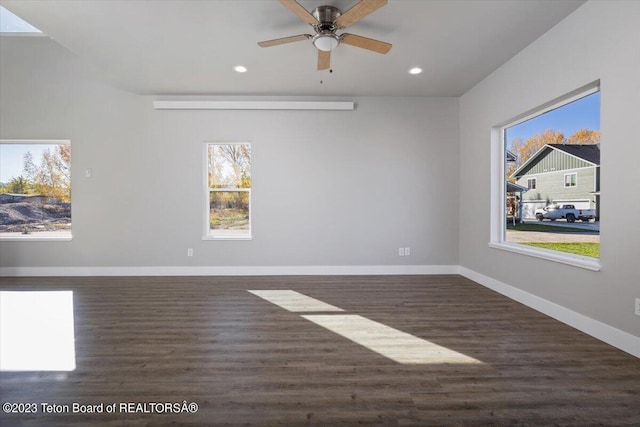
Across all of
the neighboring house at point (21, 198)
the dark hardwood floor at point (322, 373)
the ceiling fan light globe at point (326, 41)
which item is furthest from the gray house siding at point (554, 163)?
the neighboring house at point (21, 198)

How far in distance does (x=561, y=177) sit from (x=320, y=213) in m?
3.05

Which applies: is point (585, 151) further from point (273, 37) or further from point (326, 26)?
point (273, 37)

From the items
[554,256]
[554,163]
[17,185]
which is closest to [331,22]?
[554,163]

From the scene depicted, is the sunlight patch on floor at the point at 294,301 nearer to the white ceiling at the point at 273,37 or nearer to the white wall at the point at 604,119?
the white wall at the point at 604,119

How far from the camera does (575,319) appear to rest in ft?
8.38

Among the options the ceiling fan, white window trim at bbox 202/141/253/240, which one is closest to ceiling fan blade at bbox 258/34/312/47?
the ceiling fan

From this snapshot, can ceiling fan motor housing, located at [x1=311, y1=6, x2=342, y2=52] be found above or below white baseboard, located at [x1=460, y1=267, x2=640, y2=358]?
above

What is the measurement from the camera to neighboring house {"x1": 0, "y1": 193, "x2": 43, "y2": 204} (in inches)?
180

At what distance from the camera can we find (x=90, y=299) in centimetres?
334

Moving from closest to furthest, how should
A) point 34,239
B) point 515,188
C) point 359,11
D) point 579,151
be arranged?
point 359,11 < point 579,151 < point 515,188 < point 34,239

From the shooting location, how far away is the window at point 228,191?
4605 mm

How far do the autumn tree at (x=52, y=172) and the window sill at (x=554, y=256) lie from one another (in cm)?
661

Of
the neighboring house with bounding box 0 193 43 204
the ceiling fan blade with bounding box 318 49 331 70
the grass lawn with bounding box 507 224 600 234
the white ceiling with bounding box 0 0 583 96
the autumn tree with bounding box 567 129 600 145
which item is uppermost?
the white ceiling with bounding box 0 0 583 96

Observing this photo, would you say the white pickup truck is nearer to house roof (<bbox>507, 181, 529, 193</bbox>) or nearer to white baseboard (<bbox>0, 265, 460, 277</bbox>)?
house roof (<bbox>507, 181, 529, 193</bbox>)
